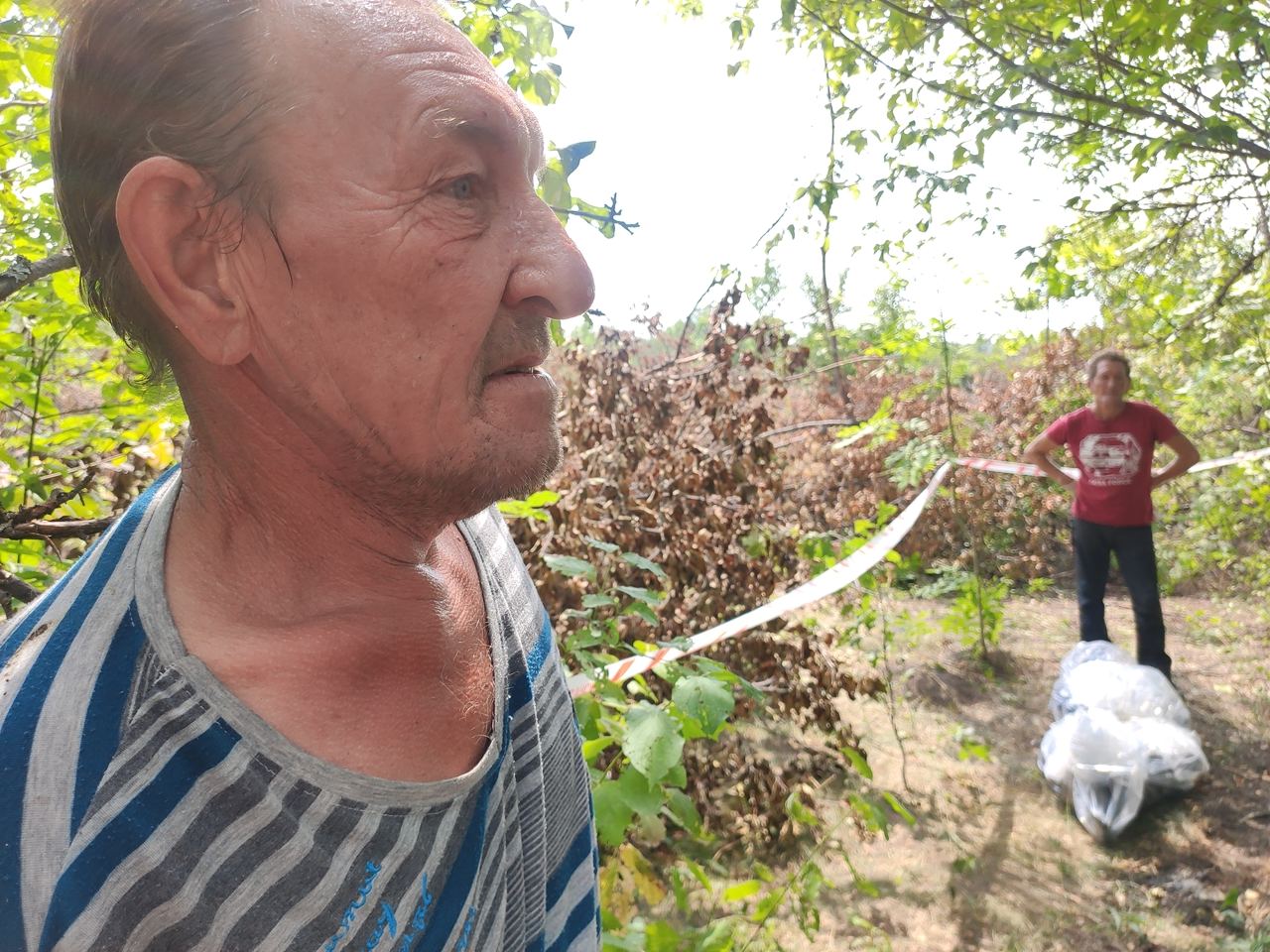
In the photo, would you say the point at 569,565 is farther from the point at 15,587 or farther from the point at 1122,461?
the point at 1122,461

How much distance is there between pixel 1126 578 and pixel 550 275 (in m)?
5.26

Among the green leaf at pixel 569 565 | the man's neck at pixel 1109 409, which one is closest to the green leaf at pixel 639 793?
the green leaf at pixel 569 565

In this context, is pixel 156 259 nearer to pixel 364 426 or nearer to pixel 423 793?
pixel 364 426

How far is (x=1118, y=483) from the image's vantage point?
5.05 meters

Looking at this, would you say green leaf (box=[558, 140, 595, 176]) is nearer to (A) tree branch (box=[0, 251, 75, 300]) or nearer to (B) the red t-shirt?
(A) tree branch (box=[0, 251, 75, 300])

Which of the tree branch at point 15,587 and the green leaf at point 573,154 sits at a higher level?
the green leaf at point 573,154

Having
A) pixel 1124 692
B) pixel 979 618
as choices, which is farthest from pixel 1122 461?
pixel 1124 692

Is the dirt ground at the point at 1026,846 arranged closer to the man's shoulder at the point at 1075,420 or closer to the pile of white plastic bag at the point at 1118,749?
the pile of white plastic bag at the point at 1118,749

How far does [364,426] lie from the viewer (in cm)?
94

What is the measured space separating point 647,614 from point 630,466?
184 centimetres

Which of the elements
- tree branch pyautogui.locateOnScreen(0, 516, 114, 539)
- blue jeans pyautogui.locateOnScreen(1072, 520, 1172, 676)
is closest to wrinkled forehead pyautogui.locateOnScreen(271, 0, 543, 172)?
tree branch pyautogui.locateOnScreen(0, 516, 114, 539)

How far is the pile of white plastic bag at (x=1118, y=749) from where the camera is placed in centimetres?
380

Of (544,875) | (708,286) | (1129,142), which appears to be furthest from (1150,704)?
(544,875)

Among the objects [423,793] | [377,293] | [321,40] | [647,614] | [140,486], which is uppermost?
[321,40]
